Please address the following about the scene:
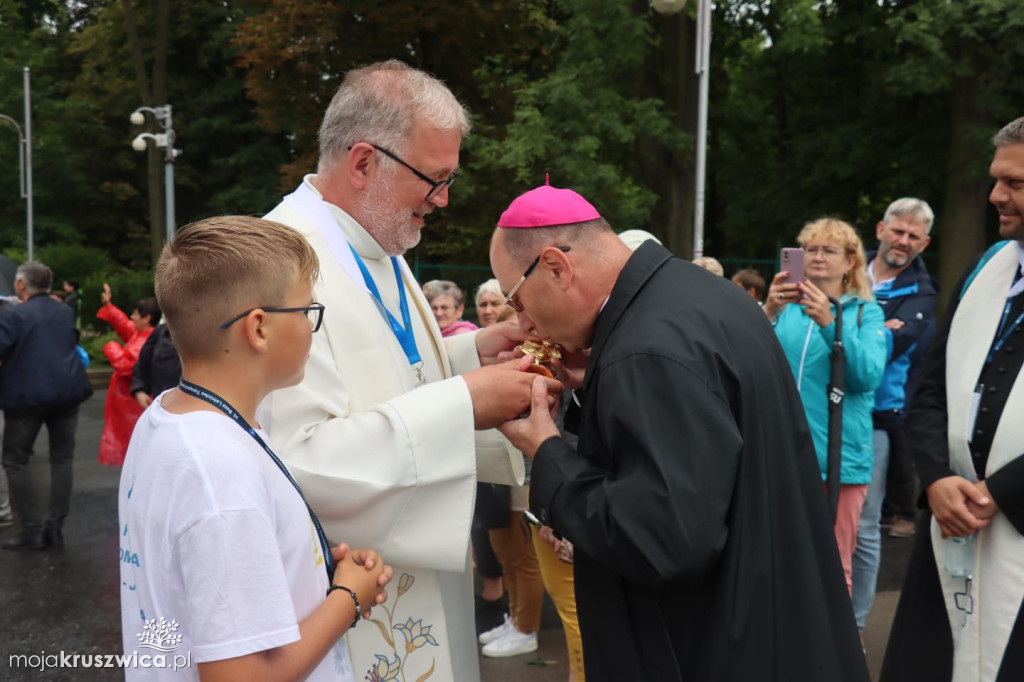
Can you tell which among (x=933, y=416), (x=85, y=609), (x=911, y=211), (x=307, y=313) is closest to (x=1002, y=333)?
(x=933, y=416)

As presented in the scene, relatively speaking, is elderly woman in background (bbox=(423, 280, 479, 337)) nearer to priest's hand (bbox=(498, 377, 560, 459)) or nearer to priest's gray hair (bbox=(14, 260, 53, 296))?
priest's gray hair (bbox=(14, 260, 53, 296))

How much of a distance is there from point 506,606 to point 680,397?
4246mm

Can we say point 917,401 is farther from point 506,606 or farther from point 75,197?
point 75,197

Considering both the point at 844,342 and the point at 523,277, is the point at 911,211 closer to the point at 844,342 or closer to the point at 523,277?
the point at 844,342

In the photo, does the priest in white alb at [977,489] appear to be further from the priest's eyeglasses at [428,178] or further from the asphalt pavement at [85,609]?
the asphalt pavement at [85,609]

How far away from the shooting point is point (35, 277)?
702 cm

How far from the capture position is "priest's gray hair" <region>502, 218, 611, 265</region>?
2.02 meters

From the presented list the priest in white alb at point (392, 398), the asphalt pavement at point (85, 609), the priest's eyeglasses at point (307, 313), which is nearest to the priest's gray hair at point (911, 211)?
the asphalt pavement at point (85, 609)

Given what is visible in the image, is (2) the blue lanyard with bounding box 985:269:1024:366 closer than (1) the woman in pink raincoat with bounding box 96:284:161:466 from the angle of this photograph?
Yes

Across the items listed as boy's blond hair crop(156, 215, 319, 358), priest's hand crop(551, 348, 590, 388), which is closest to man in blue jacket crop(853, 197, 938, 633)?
priest's hand crop(551, 348, 590, 388)

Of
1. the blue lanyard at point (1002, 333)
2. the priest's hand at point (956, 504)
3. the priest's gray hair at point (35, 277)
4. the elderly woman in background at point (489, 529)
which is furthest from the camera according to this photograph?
the priest's gray hair at point (35, 277)

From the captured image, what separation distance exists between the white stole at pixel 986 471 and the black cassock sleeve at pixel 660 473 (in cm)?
138

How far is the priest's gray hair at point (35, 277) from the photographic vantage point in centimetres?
698

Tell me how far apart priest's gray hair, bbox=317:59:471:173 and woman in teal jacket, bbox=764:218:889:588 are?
8.46 ft
